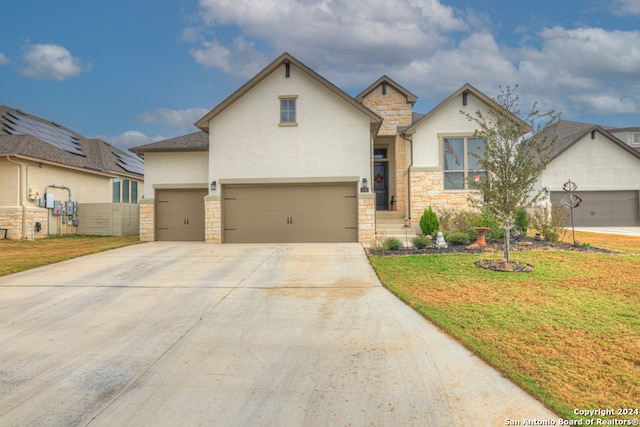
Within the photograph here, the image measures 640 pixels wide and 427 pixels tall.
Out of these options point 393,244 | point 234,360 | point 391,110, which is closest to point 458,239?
point 393,244

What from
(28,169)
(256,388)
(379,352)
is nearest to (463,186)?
(379,352)

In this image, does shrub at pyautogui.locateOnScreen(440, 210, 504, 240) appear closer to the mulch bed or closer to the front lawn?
the mulch bed

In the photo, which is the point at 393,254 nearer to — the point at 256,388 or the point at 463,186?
the point at 463,186

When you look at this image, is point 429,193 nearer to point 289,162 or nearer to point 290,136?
point 289,162

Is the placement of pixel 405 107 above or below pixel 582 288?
above

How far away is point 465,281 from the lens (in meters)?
7.14

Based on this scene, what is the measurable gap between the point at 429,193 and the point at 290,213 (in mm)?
5939

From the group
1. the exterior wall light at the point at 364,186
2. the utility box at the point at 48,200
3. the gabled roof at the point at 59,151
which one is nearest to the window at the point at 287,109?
the exterior wall light at the point at 364,186

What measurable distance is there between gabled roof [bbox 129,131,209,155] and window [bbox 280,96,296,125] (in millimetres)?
3526

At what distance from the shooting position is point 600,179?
20.6 meters

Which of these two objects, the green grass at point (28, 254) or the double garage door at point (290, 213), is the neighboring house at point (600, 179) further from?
the green grass at point (28, 254)

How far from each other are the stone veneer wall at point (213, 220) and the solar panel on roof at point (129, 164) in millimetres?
13734

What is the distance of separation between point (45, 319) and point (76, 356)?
1.90 meters

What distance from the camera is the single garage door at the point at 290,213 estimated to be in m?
13.3
